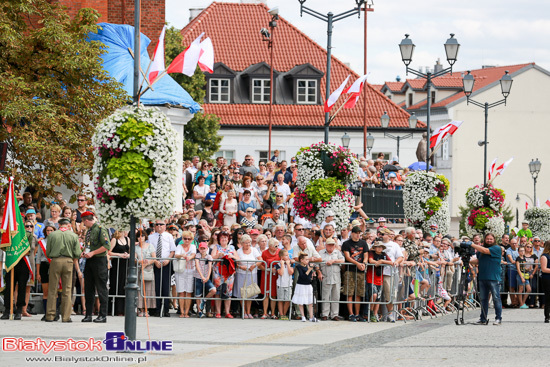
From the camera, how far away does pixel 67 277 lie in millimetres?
18500

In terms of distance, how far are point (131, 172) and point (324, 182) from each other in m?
10.6

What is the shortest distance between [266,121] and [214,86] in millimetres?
3680

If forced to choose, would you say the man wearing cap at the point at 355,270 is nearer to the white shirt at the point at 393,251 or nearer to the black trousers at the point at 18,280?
the white shirt at the point at 393,251

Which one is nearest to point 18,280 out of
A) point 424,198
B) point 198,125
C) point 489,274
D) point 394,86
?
point 489,274

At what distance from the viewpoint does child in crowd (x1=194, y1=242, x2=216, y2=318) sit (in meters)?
20.5

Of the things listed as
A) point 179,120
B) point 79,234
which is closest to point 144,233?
point 79,234

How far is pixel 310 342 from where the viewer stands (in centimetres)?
1623

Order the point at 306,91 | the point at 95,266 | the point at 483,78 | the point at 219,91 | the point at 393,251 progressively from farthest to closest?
1. the point at 483,78
2. the point at 306,91
3. the point at 219,91
4. the point at 393,251
5. the point at 95,266

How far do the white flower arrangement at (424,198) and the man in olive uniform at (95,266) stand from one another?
15317 mm

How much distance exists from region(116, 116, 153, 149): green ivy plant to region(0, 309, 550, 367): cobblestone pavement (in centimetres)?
291

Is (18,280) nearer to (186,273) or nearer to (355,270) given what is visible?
(186,273)

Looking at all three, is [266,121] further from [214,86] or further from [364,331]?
[364,331]

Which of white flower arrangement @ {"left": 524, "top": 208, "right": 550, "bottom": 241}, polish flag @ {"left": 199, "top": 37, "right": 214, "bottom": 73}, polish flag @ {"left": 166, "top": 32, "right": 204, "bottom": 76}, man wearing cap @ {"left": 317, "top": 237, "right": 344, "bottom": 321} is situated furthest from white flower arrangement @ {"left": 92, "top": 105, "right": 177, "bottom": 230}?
white flower arrangement @ {"left": 524, "top": 208, "right": 550, "bottom": 241}

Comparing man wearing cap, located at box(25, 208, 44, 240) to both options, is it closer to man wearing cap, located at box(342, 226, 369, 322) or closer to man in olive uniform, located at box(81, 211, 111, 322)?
man in olive uniform, located at box(81, 211, 111, 322)
